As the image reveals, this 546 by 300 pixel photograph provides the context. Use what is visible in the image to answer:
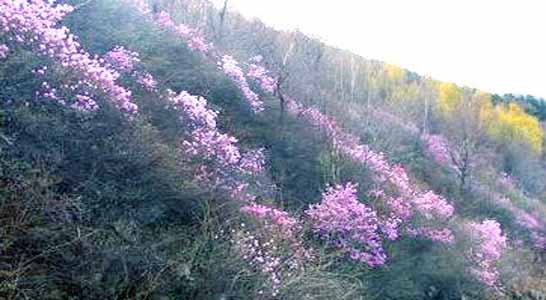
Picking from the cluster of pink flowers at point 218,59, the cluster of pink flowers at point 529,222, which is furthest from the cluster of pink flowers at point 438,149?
the cluster of pink flowers at point 218,59

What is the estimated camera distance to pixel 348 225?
445 inches

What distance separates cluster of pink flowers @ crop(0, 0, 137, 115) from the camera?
25.5ft

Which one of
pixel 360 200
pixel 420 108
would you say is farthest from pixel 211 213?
pixel 420 108

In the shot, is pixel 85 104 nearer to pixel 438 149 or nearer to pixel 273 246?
pixel 273 246

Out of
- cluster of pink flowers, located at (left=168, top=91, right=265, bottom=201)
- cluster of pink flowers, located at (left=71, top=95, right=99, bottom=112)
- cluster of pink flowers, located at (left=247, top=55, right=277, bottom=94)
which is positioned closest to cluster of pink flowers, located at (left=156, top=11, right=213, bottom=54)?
cluster of pink flowers, located at (left=247, top=55, right=277, bottom=94)

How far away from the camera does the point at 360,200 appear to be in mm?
13117

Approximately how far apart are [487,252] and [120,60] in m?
9.30

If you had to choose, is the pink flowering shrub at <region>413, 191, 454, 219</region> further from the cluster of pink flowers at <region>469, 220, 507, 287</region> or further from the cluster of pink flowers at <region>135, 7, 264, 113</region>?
the cluster of pink flowers at <region>135, 7, 264, 113</region>

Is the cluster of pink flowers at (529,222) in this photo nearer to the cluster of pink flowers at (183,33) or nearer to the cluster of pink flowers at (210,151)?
the cluster of pink flowers at (183,33)

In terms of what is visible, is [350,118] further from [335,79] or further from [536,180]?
[536,180]

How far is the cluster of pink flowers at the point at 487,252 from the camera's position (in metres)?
14.6

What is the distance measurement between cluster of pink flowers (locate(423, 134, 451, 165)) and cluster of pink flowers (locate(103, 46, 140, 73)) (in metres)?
15.8

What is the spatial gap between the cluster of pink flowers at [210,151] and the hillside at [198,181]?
0.09 ft

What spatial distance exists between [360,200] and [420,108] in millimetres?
20759
